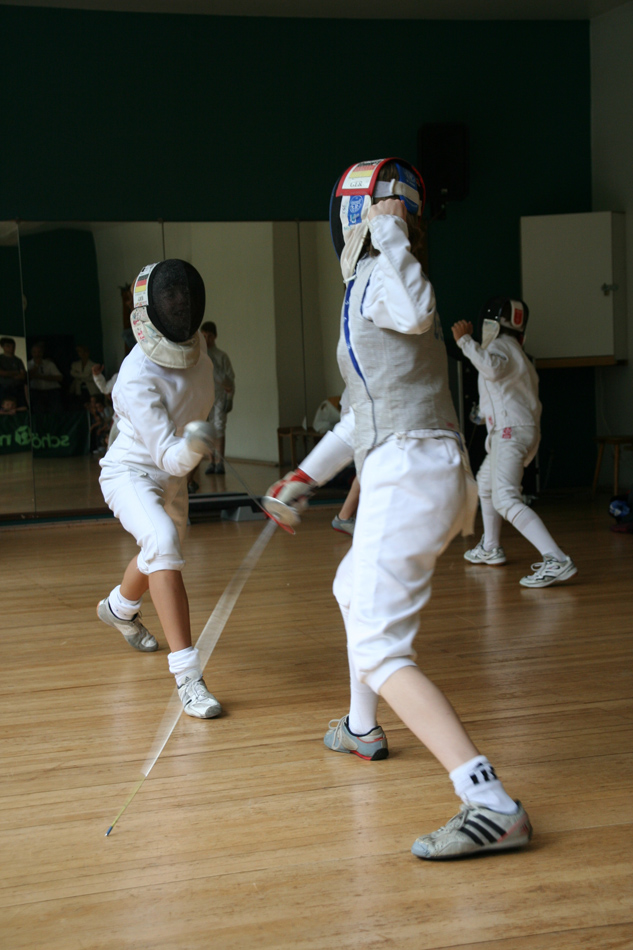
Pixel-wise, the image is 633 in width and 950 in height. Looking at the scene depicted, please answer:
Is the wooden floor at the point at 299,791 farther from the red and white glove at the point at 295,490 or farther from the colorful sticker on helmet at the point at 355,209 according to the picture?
the colorful sticker on helmet at the point at 355,209

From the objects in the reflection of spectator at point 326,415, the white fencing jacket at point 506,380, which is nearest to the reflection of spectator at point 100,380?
the reflection of spectator at point 326,415

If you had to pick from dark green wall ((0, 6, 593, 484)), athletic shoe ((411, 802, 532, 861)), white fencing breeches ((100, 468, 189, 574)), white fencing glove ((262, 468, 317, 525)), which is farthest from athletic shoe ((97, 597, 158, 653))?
dark green wall ((0, 6, 593, 484))

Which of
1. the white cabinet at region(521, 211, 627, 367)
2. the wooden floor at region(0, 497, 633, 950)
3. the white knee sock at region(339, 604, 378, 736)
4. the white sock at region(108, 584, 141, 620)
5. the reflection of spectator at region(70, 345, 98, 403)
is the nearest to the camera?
the wooden floor at region(0, 497, 633, 950)

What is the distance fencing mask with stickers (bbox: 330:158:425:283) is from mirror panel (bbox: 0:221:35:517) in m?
4.85

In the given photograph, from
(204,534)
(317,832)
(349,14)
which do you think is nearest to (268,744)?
(317,832)

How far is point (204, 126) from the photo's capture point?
6363mm

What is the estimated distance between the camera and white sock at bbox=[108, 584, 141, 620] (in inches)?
112

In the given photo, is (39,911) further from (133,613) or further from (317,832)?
(133,613)

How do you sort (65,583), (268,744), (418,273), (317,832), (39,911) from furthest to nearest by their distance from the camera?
(65,583) → (268,744) → (317,832) → (418,273) → (39,911)

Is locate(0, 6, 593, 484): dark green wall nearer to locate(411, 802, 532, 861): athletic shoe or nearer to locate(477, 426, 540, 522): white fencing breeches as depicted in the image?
locate(477, 426, 540, 522): white fencing breeches

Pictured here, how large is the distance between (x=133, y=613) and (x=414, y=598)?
4.95ft

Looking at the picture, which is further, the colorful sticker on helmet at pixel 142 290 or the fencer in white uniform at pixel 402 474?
the colorful sticker on helmet at pixel 142 290

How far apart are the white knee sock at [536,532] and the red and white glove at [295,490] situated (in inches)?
86.9

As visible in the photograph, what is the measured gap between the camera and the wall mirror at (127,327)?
6.16m
